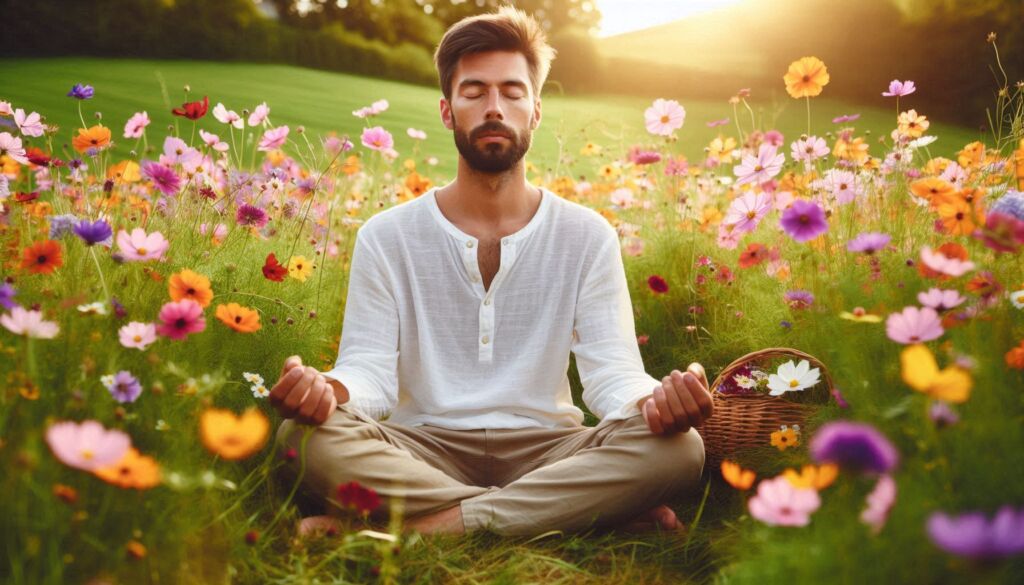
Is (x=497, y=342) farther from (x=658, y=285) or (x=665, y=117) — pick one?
(x=665, y=117)

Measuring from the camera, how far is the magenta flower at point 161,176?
232 cm

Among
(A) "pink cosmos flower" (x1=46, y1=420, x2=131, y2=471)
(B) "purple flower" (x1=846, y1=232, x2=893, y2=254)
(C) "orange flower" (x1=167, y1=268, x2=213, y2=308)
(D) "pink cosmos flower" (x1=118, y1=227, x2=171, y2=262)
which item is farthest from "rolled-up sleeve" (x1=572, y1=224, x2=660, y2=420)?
(A) "pink cosmos flower" (x1=46, y1=420, x2=131, y2=471)

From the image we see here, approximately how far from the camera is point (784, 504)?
1219 millimetres

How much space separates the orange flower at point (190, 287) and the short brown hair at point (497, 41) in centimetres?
123

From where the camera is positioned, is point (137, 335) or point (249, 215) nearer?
point (137, 335)

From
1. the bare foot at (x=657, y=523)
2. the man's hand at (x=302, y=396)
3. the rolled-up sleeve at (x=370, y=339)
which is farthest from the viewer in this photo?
the rolled-up sleeve at (x=370, y=339)

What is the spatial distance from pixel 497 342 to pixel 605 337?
0.33 metres

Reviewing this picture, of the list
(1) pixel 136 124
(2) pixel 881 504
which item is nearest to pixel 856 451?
(2) pixel 881 504

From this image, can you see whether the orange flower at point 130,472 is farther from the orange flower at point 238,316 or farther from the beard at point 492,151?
the beard at point 492,151

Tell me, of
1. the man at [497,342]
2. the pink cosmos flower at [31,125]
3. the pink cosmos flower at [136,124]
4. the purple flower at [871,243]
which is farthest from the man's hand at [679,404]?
the pink cosmos flower at [31,125]

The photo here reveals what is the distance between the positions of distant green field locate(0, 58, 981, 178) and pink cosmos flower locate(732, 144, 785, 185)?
101 centimetres

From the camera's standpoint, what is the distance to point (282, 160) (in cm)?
381

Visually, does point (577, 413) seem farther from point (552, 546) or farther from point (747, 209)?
point (747, 209)

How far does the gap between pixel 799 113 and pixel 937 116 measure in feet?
16.6
